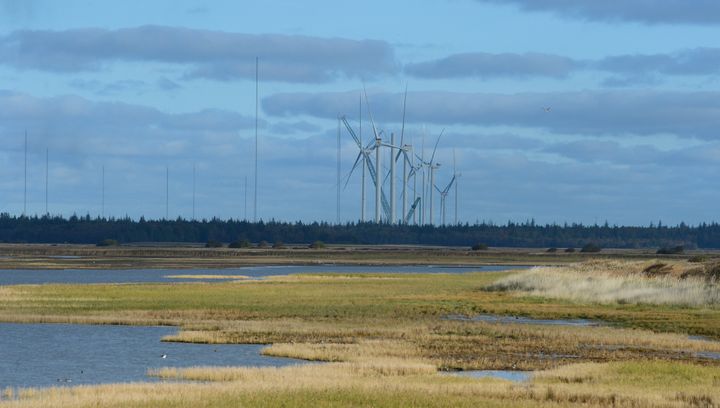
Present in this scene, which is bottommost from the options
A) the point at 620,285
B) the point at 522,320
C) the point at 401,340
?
the point at 401,340

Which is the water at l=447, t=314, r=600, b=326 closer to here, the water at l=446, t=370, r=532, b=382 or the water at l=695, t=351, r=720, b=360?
the water at l=695, t=351, r=720, b=360

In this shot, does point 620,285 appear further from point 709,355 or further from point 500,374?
point 500,374

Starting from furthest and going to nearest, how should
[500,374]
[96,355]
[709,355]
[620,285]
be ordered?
[620,285] < [709,355] < [96,355] < [500,374]

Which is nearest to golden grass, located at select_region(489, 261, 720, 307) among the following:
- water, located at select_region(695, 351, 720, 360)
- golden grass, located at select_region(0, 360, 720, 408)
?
water, located at select_region(695, 351, 720, 360)

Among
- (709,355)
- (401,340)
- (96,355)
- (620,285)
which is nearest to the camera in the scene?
(96,355)

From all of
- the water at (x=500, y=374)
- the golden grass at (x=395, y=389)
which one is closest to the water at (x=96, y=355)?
the golden grass at (x=395, y=389)

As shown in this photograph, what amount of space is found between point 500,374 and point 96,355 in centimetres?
1493

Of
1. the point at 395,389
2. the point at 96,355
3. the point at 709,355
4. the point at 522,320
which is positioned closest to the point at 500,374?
the point at 395,389

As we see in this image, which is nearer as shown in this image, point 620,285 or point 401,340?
point 401,340

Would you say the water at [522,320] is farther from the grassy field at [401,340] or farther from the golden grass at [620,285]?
the golden grass at [620,285]

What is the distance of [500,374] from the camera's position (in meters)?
41.5

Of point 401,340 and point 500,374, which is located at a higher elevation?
point 401,340

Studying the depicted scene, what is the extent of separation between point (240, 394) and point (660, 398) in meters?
11.1

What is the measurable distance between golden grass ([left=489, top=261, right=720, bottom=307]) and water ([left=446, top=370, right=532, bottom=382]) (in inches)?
1234
